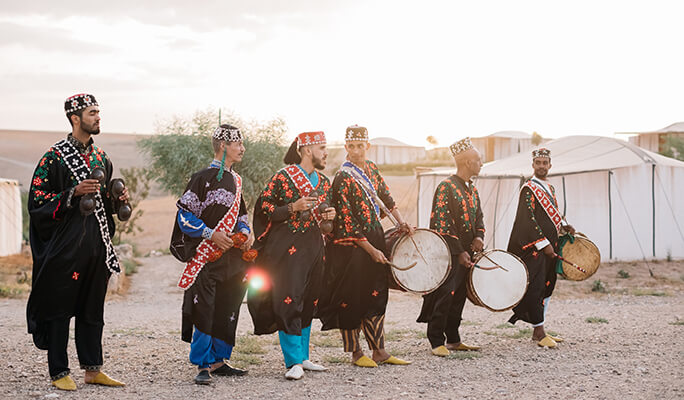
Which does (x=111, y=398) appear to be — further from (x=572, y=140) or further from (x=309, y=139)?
(x=572, y=140)

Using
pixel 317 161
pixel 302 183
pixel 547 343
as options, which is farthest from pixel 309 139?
pixel 547 343

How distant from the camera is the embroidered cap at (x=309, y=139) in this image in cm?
530

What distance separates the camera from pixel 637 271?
563 inches

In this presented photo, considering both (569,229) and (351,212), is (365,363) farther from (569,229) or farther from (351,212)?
(569,229)

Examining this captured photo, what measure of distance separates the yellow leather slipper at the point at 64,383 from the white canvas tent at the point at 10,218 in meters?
15.1

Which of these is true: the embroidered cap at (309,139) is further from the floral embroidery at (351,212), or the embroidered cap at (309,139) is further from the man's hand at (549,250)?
the man's hand at (549,250)

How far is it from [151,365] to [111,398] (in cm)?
120

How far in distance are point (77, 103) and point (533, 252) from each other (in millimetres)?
4362

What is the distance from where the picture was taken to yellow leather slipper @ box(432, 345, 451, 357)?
6148mm

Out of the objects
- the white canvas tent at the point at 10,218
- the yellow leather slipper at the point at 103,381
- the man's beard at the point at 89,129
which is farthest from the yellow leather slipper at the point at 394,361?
the white canvas tent at the point at 10,218

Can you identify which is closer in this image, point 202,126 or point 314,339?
point 314,339

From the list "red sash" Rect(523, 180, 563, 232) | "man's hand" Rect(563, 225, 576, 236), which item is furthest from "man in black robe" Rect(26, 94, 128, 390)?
"man's hand" Rect(563, 225, 576, 236)

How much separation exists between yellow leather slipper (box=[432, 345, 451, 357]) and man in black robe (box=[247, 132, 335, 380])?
49.2 inches

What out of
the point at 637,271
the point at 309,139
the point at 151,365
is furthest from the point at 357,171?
the point at 637,271
